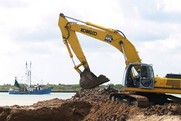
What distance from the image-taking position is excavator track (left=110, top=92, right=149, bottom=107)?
886 inches

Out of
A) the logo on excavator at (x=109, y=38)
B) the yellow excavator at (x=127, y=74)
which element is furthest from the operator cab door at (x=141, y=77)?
the logo on excavator at (x=109, y=38)

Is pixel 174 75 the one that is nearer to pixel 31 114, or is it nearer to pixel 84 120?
pixel 84 120

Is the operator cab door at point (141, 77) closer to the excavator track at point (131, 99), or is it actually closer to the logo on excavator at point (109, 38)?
the excavator track at point (131, 99)

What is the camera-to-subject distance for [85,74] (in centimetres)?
2520

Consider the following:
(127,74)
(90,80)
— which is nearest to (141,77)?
(127,74)

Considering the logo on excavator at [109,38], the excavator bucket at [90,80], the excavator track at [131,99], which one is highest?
the logo on excavator at [109,38]

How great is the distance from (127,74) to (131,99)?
113 cm

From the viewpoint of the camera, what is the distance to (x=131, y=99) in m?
23.7

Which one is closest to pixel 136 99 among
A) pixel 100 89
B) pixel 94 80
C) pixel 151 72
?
pixel 151 72

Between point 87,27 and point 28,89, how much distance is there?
7097cm

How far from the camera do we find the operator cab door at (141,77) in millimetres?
23391

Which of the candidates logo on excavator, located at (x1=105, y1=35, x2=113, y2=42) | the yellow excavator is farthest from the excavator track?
logo on excavator, located at (x1=105, y1=35, x2=113, y2=42)

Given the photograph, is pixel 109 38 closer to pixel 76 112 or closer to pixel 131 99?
pixel 131 99

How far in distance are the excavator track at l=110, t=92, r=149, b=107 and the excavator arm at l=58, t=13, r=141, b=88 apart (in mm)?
1033
